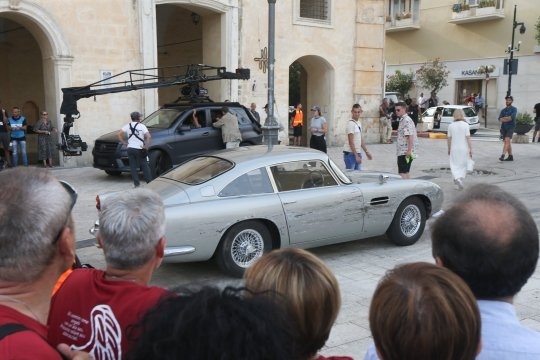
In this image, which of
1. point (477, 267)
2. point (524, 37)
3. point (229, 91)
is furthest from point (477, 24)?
point (477, 267)

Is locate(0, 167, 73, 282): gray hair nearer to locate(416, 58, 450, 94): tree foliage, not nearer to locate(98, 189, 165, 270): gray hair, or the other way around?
locate(98, 189, 165, 270): gray hair

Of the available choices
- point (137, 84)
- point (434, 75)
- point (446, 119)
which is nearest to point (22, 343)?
point (137, 84)

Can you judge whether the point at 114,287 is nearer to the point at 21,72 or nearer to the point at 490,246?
→ the point at 490,246

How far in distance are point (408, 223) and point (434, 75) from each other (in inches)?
1301

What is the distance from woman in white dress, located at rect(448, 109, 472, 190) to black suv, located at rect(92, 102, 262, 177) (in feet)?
18.4

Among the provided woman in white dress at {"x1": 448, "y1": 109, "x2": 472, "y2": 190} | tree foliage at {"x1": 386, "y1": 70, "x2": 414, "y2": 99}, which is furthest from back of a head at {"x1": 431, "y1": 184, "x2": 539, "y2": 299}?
tree foliage at {"x1": 386, "y1": 70, "x2": 414, "y2": 99}

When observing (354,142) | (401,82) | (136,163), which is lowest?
(136,163)

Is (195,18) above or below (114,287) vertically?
above

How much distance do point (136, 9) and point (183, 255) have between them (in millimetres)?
12497

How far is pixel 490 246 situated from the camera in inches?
78.7

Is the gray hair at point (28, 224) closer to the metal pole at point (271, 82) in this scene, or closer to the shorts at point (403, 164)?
the shorts at point (403, 164)

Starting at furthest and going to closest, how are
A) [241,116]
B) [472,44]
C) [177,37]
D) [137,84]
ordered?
[472,44] → [177,37] → [137,84] → [241,116]

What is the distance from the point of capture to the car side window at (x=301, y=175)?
651 centimetres

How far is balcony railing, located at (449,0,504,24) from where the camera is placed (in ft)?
120
